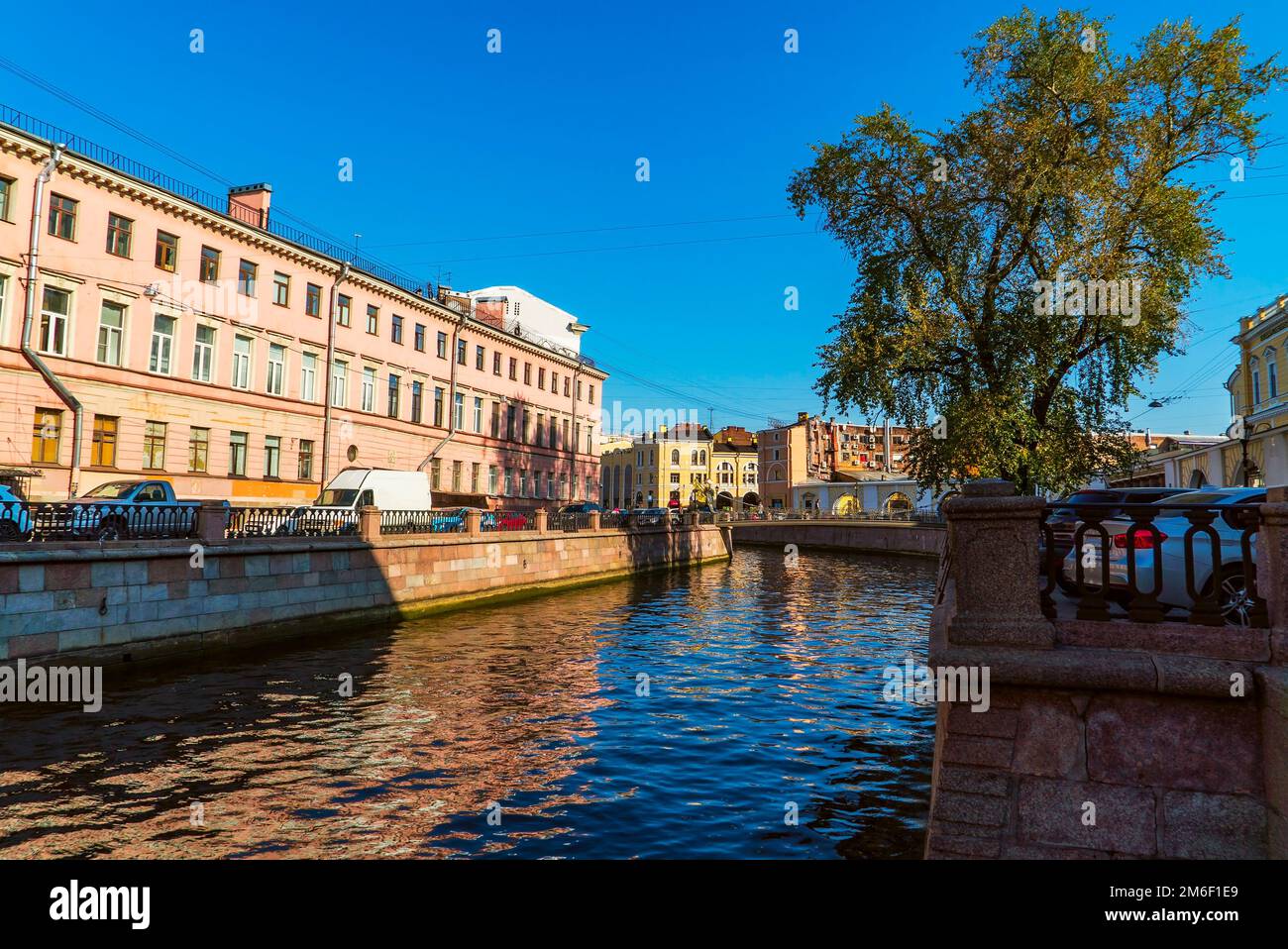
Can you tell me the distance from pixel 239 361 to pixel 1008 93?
28815mm

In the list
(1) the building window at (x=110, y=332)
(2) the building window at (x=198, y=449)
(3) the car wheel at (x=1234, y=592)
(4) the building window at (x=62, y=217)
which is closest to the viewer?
(3) the car wheel at (x=1234, y=592)

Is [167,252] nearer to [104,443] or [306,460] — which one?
[104,443]

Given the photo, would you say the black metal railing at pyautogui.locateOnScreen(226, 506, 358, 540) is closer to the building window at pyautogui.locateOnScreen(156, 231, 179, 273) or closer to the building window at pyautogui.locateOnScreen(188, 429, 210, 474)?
the building window at pyautogui.locateOnScreen(188, 429, 210, 474)

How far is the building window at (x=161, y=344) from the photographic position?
2827 centimetres

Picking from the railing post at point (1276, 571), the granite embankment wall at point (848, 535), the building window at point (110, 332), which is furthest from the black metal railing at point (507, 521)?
the granite embankment wall at point (848, 535)

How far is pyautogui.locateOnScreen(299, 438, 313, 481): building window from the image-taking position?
1340 inches

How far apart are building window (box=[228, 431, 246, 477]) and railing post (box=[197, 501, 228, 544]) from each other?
54.6 feet

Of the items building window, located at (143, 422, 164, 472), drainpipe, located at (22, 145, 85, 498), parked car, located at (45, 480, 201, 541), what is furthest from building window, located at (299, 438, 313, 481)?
parked car, located at (45, 480, 201, 541)

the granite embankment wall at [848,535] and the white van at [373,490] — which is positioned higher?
the white van at [373,490]

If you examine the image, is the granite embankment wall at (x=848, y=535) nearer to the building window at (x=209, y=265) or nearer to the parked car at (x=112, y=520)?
the building window at (x=209, y=265)

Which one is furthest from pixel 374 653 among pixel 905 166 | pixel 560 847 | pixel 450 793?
pixel 905 166

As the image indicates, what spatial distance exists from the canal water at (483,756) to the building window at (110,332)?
16865 mm

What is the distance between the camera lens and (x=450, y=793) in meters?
7.61

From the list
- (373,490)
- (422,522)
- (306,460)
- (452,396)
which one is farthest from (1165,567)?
(452,396)
